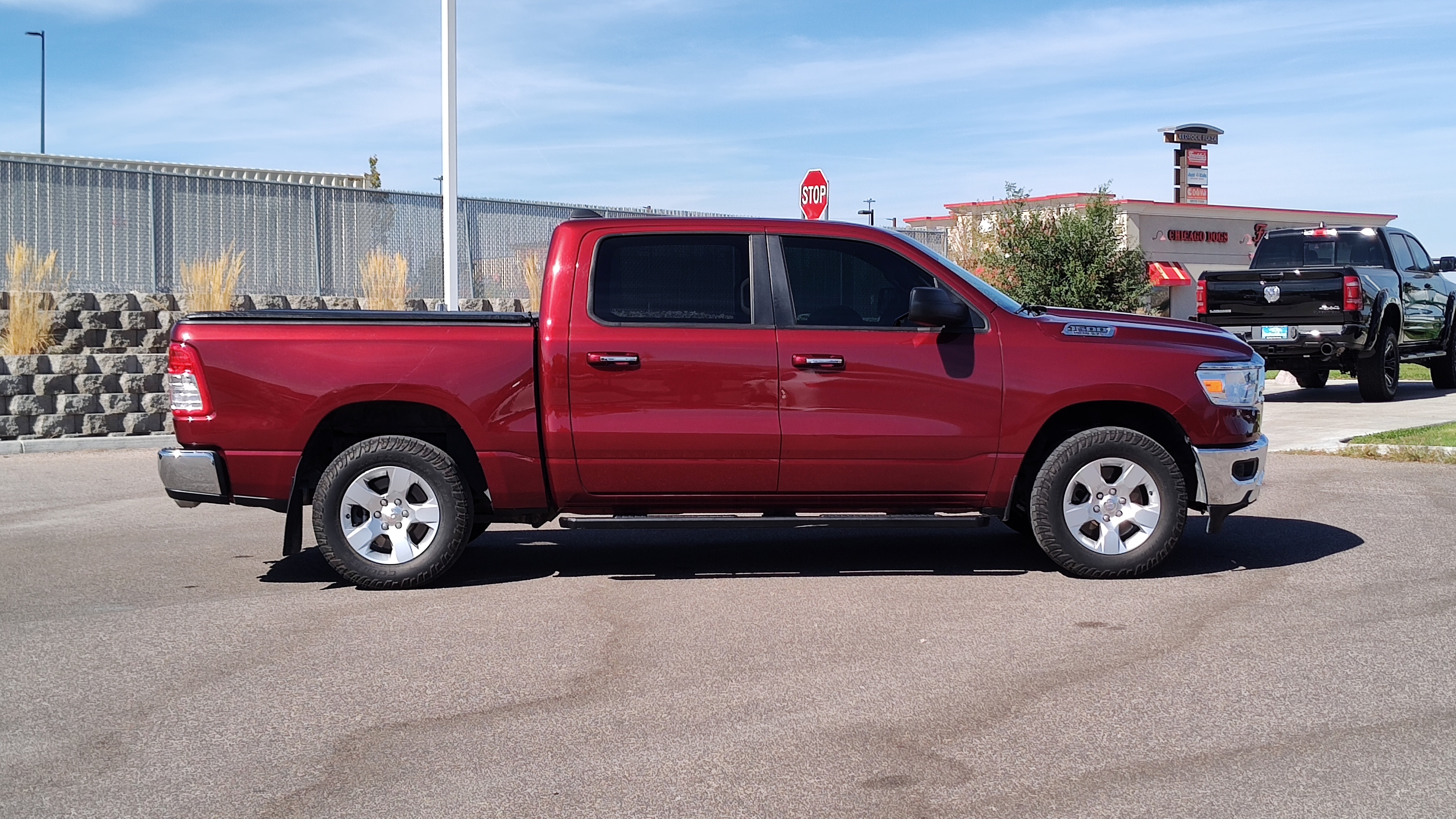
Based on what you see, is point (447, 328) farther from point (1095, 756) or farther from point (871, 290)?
point (1095, 756)

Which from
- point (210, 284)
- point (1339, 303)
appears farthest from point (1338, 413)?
point (210, 284)

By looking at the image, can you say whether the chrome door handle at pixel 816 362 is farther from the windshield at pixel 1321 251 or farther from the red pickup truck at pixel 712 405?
the windshield at pixel 1321 251

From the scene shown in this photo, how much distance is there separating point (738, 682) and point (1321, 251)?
1581cm

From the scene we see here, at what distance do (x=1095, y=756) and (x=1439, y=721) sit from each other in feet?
4.35

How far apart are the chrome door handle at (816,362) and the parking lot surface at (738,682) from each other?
116 cm

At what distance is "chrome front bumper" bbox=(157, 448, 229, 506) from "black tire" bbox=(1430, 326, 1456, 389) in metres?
17.7

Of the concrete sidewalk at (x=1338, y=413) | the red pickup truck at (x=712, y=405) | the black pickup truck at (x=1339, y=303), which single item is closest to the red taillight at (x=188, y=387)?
the red pickup truck at (x=712, y=405)

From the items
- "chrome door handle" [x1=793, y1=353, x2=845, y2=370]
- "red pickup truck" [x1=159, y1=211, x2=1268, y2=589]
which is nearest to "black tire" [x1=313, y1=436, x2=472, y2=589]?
"red pickup truck" [x1=159, y1=211, x2=1268, y2=589]

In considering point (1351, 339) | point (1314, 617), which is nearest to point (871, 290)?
point (1314, 617)

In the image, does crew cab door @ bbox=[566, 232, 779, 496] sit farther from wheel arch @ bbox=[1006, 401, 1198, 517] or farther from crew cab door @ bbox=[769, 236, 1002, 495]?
wheel arch @ bbox=[1006, 401, 1198, 517]

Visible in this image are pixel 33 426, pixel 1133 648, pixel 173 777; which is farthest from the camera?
pixel 33 426

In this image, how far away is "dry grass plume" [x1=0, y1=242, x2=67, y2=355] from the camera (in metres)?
13.6

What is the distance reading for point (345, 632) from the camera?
19.9ft

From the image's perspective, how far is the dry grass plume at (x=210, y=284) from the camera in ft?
49.2
